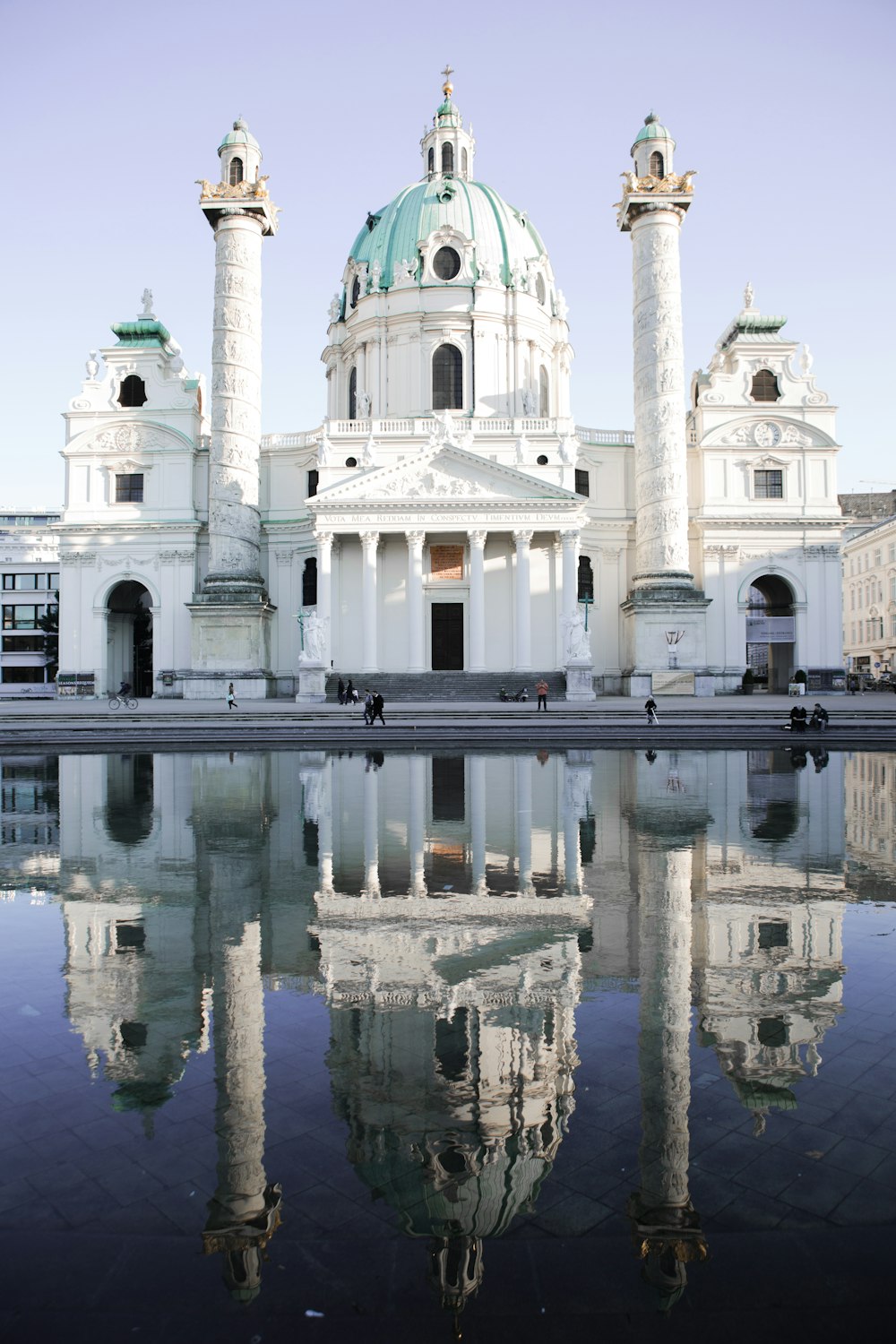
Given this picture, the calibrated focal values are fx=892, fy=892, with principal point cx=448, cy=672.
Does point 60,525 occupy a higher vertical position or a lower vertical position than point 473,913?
higher

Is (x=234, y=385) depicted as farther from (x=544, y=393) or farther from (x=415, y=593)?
(x=544, y=393)

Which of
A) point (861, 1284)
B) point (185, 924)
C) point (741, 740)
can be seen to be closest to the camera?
→ point (861, 1284)

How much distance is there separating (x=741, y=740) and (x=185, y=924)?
19166 mm

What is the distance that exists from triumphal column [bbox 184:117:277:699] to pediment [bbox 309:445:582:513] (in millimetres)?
5423

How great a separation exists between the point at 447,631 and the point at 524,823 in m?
34.7

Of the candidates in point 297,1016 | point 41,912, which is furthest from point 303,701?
point 297,1016

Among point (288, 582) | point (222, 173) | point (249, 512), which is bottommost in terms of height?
point (288, 582)

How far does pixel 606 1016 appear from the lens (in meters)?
4.70

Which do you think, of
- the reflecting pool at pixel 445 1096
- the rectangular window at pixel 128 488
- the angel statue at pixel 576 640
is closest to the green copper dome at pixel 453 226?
the rectangular window at pixel 128 488

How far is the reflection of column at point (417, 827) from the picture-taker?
7.73m

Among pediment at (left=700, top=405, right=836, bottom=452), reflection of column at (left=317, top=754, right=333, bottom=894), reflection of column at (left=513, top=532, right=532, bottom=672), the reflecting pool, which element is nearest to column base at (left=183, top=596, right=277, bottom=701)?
reflection of column at (left=513, top=532, right=532, bottom=672)

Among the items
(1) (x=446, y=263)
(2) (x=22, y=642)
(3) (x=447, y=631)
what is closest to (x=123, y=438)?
(3) (x=447, y=631)

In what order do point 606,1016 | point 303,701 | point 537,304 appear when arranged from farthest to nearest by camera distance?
point 537,304 < point 303,701 < point 606,1016

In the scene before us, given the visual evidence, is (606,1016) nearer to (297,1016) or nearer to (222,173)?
(297,1016)
